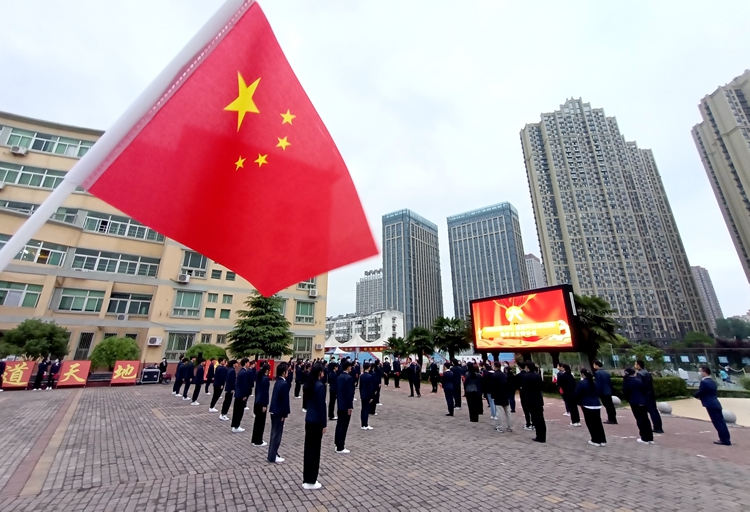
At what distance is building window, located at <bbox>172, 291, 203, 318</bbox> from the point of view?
2825 cm

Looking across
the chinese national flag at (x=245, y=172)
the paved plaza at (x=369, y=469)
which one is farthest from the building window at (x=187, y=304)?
the chinese national flag at (x=245, y=172)

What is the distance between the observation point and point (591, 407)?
794 centimetres

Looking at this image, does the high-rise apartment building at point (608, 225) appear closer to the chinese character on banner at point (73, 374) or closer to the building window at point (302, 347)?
the building window at point (302, 347)

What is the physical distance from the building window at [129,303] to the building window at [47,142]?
13.3 metres

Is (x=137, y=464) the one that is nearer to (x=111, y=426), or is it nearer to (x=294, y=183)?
(x=111, y=426)

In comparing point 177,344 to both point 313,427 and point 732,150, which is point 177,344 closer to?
point 313,427

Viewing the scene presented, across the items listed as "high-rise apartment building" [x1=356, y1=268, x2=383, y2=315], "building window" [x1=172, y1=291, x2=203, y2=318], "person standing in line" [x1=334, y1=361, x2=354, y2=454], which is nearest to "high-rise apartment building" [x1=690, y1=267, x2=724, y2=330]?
"high-rise apartment building" [x1=356, y1=268, x2=383, y2=315]

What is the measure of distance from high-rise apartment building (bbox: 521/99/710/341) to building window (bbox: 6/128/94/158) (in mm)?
104774

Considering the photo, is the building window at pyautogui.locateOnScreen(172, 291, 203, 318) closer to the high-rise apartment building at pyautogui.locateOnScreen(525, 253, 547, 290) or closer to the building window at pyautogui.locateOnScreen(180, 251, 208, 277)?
the building window at pyautogui.locateOnScreen(180, 251, 208, 277)

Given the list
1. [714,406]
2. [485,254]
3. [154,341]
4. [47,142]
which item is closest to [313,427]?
[714,406]

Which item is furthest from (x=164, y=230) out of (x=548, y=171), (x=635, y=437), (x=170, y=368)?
(x=548, y=171)

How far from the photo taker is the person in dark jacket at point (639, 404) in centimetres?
805

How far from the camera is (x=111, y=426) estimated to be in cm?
902

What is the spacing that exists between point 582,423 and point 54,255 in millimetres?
34325
